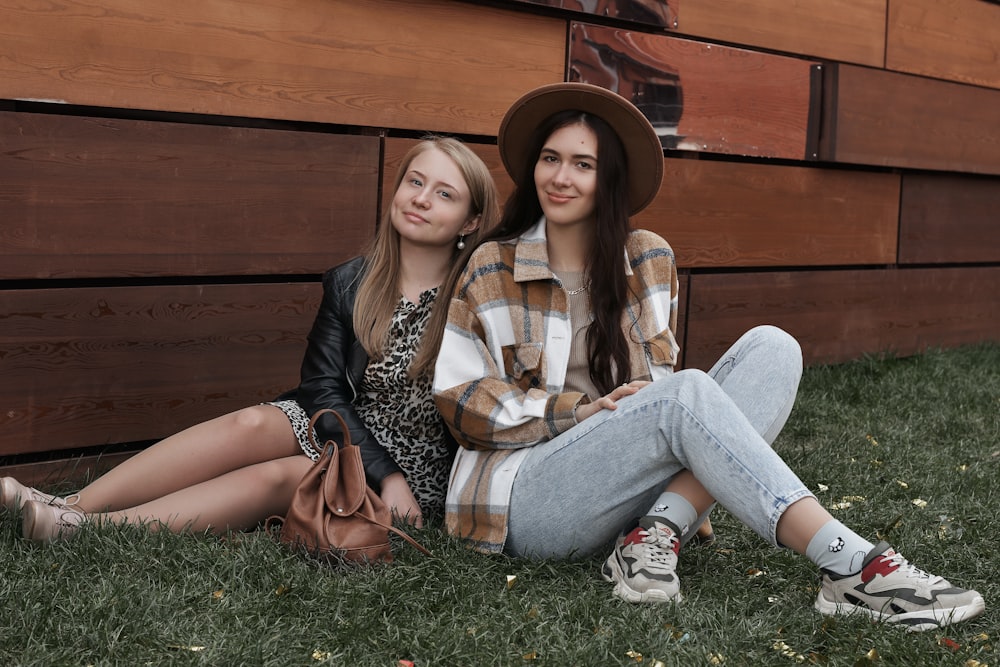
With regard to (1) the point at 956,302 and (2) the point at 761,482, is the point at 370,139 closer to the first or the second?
(2) the point at 761,482

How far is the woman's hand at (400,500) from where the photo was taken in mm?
2936

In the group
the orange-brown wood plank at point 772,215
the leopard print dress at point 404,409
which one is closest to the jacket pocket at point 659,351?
the leopard print dress at point 404,409

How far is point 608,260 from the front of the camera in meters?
2.89

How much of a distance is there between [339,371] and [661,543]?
→ 1.02m

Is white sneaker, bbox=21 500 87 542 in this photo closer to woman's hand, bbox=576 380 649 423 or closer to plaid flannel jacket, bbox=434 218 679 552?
plaid flannel jacket, bbox=434 218 679 552

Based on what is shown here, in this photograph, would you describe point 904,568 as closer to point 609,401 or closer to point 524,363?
point 609,401

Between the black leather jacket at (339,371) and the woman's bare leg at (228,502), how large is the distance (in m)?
0.15

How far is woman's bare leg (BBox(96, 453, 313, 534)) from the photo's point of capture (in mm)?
2785

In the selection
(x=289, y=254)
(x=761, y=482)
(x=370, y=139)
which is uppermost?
(x=370, y=139)

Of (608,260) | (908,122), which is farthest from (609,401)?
(908,122)

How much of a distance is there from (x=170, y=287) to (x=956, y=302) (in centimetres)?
504

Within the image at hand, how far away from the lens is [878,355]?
6250 millimetres

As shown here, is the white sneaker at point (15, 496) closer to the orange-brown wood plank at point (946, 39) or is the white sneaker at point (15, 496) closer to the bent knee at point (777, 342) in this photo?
the bent knee at point (777, 342)

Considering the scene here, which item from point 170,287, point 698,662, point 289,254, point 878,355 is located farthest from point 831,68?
point 698,662
